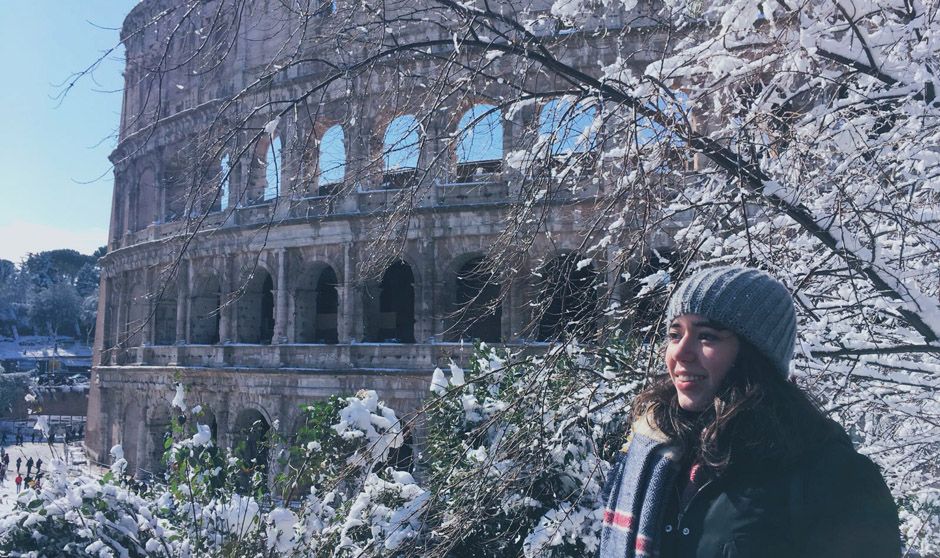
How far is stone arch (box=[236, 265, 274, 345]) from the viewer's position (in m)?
19.8

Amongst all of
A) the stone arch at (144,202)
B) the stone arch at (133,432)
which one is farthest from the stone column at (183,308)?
the stone arch at (144,202)

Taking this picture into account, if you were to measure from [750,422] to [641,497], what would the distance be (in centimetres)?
36

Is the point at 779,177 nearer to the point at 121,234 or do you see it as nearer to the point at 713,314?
the point at 713,314

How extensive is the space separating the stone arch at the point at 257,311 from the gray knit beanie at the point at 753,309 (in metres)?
17.9

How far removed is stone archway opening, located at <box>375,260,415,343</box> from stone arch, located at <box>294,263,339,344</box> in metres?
1.13

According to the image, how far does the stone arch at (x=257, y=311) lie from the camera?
64.8 feet

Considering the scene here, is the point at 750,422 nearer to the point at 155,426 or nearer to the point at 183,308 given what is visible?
the point at 183,308

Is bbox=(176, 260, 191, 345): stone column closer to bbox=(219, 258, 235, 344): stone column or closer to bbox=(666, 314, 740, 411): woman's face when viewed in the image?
bbox=(219, 258, 235, 344): stone column

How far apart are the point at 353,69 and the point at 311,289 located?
50.6ft

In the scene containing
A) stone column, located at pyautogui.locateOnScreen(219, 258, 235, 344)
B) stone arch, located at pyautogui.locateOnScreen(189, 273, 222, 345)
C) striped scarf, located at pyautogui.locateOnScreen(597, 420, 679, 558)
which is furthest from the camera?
stone arch, located at pyautogui.locateOnScreen(189, 273, 222, 345)

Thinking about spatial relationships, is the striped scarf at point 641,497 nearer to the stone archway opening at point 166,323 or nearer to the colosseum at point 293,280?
the colosseum at point 293,280

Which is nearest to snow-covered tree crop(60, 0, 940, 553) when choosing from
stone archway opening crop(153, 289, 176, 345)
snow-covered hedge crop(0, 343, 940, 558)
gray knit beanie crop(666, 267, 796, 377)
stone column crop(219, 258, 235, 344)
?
snow-covered hedge crop(0, 343, 940, 558)

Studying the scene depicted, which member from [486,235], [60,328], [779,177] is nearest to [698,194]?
[779,177]

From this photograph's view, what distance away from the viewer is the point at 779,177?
15.7 ft
